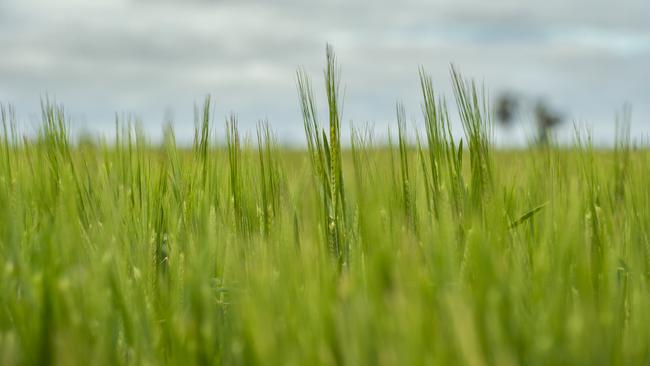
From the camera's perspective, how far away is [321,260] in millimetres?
1150

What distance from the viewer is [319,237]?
4.15 feet

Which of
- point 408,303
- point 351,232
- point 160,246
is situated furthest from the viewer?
point 160,246

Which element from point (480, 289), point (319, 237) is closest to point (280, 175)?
point (319, 237)

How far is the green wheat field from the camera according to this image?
922 millimetres

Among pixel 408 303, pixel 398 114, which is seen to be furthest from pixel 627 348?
pixel 398 114

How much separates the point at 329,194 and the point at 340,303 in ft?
1.70

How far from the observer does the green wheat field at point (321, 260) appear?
922mm

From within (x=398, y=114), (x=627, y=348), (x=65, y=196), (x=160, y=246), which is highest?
(x=398, y=114)

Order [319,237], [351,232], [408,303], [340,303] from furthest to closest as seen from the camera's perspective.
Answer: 1. [351,232]
2. [319,237]
3. [340,303]
4. [408,303]

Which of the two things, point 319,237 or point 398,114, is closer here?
point 319,237

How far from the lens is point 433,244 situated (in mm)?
1134

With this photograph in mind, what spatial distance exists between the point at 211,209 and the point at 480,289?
746mm

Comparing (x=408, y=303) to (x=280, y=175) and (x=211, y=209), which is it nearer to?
(x=211, y=209)

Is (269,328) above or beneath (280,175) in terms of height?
beneath
